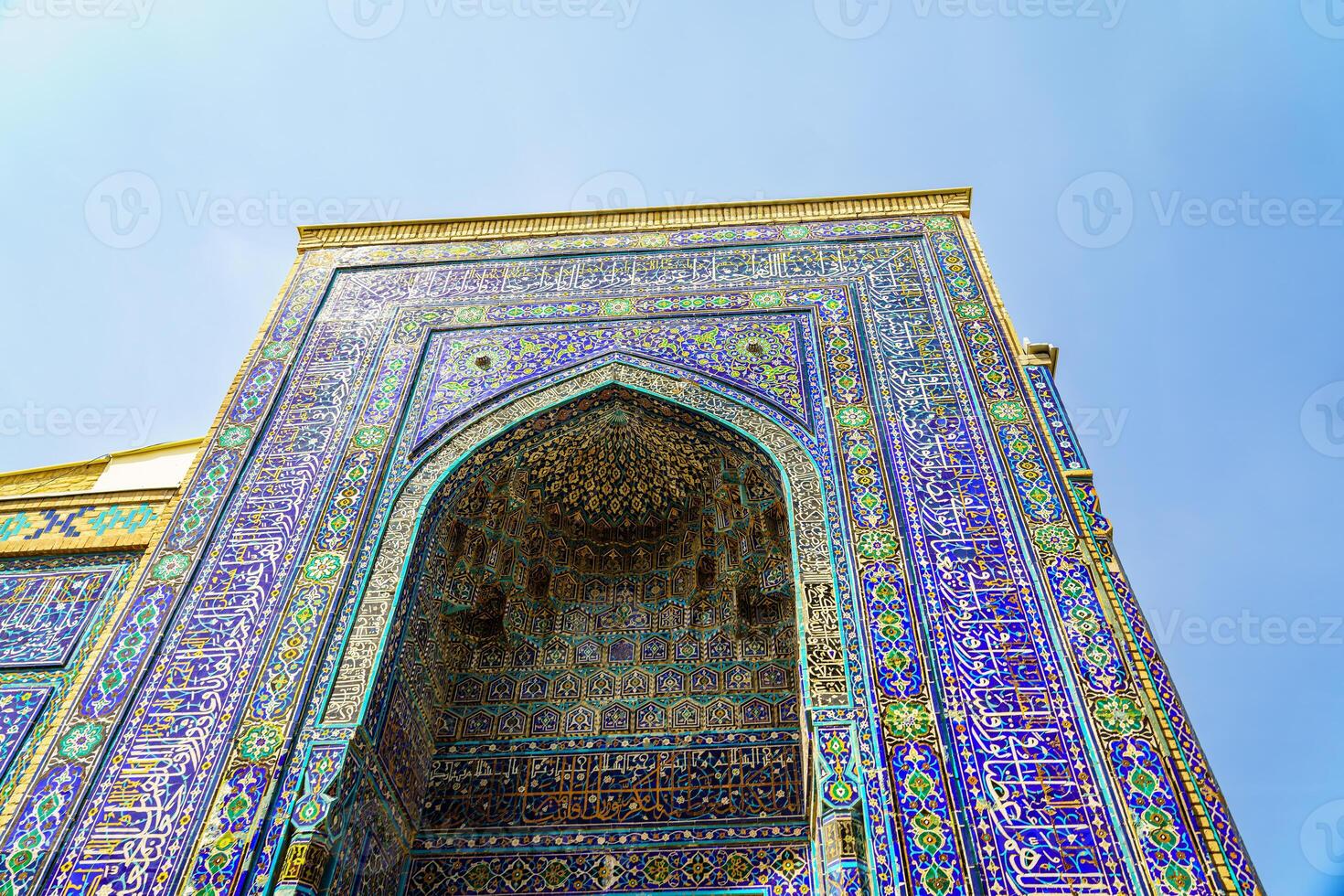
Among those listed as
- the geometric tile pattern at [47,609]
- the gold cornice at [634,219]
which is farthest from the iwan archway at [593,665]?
the gold cornice at [634,219]

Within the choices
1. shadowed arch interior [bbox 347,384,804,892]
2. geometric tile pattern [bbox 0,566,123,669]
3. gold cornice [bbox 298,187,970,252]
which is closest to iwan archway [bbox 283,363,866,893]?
shadowed arch interior [bbox 347,384,804,892]

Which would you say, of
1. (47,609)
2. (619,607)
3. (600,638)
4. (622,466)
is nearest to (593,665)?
(600,638)

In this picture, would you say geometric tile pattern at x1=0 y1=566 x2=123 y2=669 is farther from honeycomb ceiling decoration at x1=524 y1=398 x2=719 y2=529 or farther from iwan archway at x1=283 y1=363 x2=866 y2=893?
honeycomb ceiling decoration at x1=524 y1=398 x2=719 y2=529

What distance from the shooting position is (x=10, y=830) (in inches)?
177

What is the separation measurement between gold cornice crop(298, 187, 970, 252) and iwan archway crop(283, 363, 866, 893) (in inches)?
73.8

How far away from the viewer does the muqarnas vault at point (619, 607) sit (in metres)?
4.40

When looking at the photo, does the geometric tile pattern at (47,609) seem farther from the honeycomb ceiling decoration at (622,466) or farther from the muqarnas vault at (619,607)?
the honeycomb ceiling decoration at (622,466)

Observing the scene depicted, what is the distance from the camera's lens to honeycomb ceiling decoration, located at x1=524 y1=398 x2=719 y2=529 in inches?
263

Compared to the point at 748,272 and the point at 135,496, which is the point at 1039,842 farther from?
the point at 135,496

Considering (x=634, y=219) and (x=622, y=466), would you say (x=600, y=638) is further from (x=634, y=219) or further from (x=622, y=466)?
(x=634, y=219)

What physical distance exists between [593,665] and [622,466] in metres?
1.36

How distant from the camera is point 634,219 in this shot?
8.09m

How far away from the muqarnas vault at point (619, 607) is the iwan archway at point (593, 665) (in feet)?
0.08

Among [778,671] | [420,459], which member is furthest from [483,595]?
[778,671]
